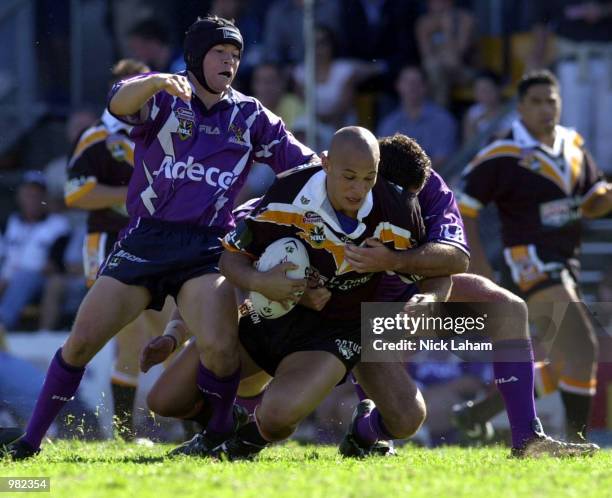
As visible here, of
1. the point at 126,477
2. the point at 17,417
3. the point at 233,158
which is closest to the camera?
the point at 126,477

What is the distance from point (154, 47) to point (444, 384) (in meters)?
4.06

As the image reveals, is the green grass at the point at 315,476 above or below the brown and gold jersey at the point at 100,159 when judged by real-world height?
below

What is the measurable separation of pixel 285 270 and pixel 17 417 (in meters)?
2.32

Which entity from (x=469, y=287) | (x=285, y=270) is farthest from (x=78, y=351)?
(x=469, y=287)

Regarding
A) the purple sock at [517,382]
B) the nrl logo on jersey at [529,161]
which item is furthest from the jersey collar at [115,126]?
the purple sock at [517,382]

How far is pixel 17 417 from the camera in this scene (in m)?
7.78

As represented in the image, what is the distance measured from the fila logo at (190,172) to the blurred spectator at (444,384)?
3.24m

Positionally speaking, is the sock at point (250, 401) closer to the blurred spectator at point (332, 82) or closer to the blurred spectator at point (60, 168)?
the blurred spectator at point (332, 82)

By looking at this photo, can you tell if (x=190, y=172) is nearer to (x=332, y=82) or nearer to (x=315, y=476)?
(x=315, y=476)

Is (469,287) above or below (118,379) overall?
above

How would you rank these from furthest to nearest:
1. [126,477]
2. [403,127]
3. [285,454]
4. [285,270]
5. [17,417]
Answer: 1. [403,127]
2. [17,417]
3. [285,454]
4. [285,270]
5. [126,477]

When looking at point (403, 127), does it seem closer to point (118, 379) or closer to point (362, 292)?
point (118, 379)

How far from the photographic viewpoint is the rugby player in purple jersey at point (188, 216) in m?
6.47

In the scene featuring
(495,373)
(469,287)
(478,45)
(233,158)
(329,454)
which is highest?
(478,45)
